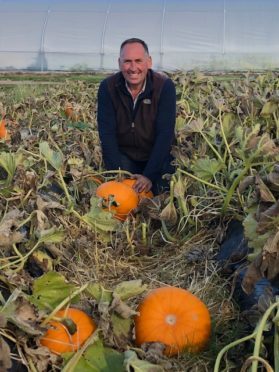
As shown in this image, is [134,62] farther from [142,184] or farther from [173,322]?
[173,322]

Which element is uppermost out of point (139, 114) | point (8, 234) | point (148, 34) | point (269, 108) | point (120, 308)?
point (148, 34)

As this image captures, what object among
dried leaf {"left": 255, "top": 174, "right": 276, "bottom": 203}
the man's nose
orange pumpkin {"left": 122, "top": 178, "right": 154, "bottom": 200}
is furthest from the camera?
the man's nose

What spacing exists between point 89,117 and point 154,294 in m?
4.35

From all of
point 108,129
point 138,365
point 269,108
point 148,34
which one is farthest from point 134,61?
point 148,34

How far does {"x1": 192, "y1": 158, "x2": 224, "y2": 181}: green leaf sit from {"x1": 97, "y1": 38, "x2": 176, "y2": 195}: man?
835mm

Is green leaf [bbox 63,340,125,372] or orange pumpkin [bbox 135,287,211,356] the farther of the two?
orange pumpkin [bbox 135,287,211,356]

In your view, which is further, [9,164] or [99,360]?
[9,164]

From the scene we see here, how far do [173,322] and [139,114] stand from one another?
2067 millimetres

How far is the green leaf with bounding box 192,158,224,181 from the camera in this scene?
2.98 metres

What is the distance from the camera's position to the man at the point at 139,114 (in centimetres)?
388

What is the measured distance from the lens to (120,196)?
342cm

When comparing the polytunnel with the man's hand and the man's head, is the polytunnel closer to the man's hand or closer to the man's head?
the man's head

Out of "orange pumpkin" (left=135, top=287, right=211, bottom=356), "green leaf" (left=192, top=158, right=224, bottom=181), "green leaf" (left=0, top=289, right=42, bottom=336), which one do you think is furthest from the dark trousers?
A: "green leaf" (left=0, top=289, right=42, bottom=336)

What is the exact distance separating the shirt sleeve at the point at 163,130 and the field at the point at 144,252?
5.0 inches
